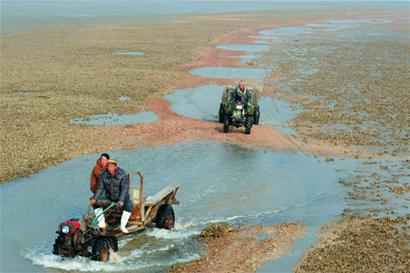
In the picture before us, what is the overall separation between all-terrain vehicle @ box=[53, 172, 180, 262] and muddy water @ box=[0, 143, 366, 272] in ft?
1.03

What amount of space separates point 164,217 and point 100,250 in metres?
2.41

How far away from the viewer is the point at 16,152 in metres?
22.2

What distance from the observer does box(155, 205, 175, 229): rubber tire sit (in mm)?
15273

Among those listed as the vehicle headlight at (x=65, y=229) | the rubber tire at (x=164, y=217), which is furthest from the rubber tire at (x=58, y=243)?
the rubber tire at (x=164, y=217)

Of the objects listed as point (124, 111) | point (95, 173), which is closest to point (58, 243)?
point (95, 173)

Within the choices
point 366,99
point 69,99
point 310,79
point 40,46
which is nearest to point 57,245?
point 69,99

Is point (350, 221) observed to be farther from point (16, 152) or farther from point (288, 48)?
point (288, 48)

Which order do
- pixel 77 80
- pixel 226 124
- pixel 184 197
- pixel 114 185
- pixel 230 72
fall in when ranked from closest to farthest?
pixel 114 185 → pixel 184 197 → pixel 226 124 → pixel 77 80 → pixel 230 72

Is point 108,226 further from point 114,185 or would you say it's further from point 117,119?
point 117,119

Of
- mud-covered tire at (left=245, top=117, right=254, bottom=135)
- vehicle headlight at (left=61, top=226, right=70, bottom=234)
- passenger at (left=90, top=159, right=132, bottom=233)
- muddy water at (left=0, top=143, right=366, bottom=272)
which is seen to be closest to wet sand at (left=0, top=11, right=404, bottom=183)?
mud-covered tire at (left=245, top=117, right=254, bottom=135)

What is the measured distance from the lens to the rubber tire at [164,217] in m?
15.3

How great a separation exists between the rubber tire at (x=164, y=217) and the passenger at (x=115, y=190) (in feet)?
4.89

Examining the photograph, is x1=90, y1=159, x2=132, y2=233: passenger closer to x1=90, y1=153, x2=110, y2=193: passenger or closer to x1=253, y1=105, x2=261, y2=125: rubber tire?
x1=90, y1=153, x2=110, y2=193: passenger

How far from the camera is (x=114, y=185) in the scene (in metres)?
13.8
